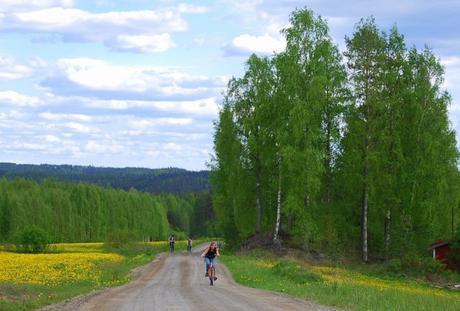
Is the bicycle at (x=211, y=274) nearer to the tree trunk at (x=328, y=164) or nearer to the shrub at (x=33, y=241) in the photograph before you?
the tree trunk at (x=328, y=164)

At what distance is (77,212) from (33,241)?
56766 millimetres

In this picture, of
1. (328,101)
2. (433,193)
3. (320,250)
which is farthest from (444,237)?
(328,101)

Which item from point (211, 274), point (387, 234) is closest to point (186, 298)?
point (211, 274)

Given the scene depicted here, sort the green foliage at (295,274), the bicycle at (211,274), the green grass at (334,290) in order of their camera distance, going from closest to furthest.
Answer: the green grass at (334,290) < the bicycle at (211,274) < the green foliage at (295,274)

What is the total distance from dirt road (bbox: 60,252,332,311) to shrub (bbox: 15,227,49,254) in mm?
46512

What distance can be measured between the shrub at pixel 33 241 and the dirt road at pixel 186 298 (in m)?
46.5

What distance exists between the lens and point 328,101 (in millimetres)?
48281

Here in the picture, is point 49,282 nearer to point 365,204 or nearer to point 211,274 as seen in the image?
point 211,274

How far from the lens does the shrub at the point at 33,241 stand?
74938 mm

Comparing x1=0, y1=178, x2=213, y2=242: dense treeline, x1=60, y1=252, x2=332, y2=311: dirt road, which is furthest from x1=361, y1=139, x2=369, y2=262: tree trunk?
x1=0, y1=178, x2=213, y2=242: dense treeline

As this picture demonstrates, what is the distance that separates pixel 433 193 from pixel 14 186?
121397 mm

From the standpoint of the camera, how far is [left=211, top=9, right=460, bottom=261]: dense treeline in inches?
1807

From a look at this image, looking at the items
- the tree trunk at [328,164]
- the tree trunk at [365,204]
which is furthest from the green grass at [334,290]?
the tree trunk at [328,164]

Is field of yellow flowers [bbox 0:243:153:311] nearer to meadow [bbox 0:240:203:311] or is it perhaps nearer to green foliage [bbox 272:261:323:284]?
meadow [bbox 0:240:203:311]
